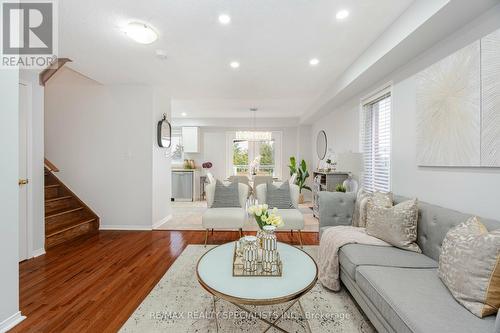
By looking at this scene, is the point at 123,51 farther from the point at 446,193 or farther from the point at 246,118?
the point at 246,118

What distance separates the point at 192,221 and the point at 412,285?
12.7ft

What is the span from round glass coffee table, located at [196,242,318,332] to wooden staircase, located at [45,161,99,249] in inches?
116

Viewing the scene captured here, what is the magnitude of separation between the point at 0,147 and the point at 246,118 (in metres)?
6.01

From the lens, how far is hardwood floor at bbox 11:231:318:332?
1.76m

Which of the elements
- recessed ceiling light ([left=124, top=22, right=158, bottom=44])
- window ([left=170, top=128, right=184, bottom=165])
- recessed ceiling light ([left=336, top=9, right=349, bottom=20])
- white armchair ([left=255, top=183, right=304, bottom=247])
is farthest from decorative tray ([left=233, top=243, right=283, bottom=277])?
window ([left=170, top=128, right=184, bottom=165])

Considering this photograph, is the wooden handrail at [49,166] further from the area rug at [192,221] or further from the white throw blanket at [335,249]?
the white throw blanket at [335,249]

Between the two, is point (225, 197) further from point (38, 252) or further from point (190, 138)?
point (190, 138)

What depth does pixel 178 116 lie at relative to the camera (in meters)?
7.02

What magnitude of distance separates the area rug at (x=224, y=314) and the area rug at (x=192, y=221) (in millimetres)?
1824

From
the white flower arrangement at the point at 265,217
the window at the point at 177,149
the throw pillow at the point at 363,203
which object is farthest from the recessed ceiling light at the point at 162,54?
the window at the point at 177,149

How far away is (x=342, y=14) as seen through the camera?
6.63ft

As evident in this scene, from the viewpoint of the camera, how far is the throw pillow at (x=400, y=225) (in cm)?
192

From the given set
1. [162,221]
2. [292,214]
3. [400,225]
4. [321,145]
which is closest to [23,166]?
[162,221]

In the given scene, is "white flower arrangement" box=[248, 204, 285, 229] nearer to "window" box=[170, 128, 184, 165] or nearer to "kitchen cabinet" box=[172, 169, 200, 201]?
"kitchen cabinet" box=[172, 169, 200, 201]
